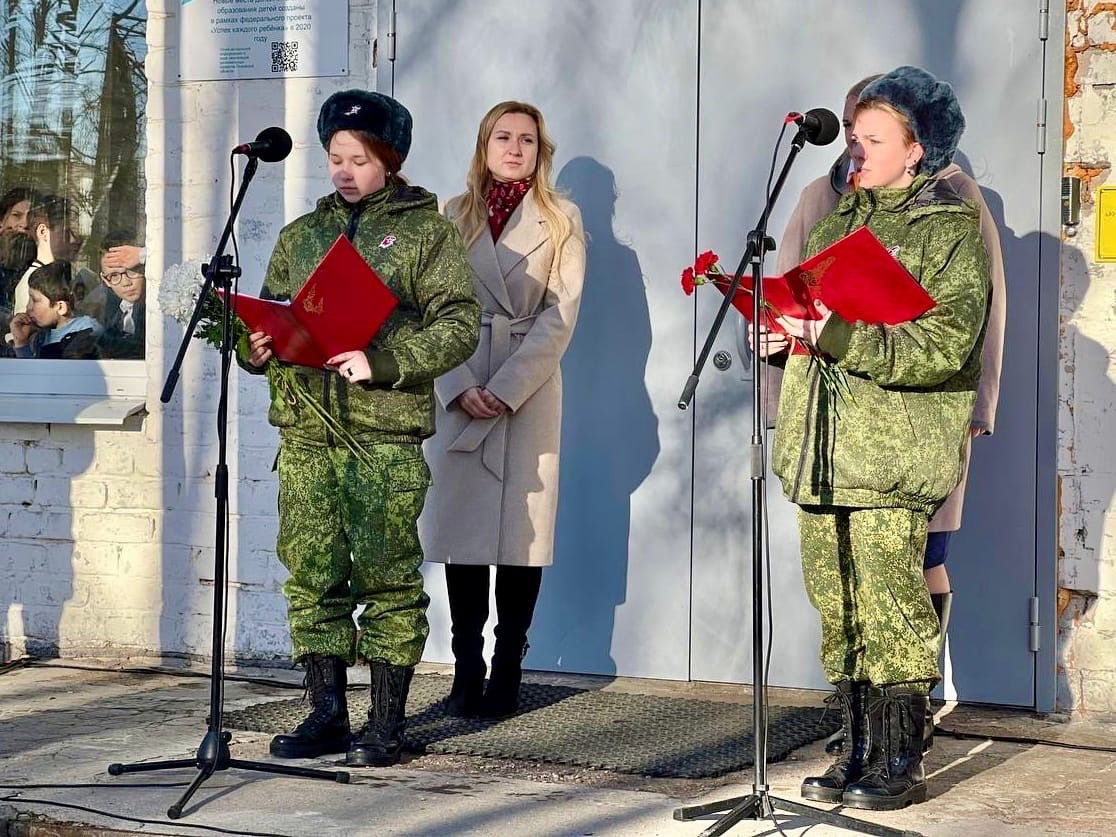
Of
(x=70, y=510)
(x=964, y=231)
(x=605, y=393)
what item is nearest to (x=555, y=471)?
(x=605, y=393)

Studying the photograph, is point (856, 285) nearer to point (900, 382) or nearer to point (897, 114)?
point (900, 382)

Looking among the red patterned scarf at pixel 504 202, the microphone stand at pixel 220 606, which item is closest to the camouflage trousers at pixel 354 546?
the microphone stand at pixel 220 606

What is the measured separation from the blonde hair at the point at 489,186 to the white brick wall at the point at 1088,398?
1.60 m

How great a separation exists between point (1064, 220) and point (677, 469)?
4.98 feet

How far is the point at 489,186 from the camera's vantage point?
5273mm

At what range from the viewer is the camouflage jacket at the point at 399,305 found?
175 inches

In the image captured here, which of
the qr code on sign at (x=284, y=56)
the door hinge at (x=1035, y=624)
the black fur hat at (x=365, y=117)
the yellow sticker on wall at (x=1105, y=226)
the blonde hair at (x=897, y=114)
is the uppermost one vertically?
the qr code on sign at (x=284, y=56)

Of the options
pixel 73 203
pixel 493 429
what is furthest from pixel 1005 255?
pixel 73 203

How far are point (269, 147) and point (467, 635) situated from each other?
1704mm

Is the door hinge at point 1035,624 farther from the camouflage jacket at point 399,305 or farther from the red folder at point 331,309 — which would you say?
the red folder at point 331,309

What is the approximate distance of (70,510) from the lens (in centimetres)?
635

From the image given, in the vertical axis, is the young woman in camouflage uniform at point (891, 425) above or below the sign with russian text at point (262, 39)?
below

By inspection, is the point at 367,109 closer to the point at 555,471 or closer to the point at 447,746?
the point at 555,471

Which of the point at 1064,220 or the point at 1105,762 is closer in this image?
the point at 1105,762
